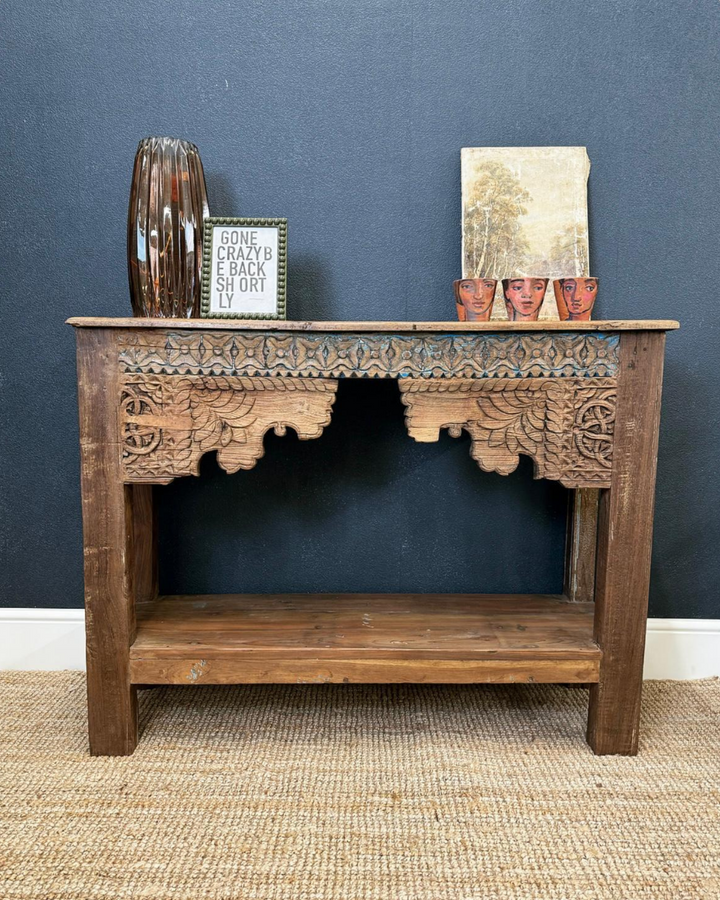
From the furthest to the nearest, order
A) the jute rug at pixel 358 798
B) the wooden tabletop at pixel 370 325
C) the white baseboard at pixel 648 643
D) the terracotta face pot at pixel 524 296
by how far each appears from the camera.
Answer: the white baseboard at pixel 648 643 < the terracotta face pot at pixel 524 296 < the wooden tabletop at pixel 370 325 < the jute rug at pixel 358 798

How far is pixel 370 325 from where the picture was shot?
136 centimetres

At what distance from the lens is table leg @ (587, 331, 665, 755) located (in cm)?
142

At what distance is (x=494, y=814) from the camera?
1278 mm

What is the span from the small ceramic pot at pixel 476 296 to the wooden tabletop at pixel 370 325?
0.45 ft

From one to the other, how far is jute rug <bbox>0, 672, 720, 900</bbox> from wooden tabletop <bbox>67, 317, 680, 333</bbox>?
34.5 inches

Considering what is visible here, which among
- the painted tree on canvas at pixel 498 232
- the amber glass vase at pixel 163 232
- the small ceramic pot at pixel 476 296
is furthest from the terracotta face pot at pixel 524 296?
the amber glass vase at pixel 163 232

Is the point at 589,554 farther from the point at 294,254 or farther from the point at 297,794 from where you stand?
the point at 294,254

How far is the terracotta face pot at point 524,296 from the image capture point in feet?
4.79

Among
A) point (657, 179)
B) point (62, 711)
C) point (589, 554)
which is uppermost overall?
point (657, 179)

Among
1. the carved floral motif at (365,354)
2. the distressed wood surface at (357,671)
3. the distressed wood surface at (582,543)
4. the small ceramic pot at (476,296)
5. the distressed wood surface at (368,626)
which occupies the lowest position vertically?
the distressed wood surface at (357,671)

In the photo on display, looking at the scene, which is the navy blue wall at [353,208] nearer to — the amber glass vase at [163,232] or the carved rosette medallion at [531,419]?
the amber glass vase at [163,232]

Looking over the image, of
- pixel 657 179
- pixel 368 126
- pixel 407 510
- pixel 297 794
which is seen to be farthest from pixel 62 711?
pixel 657 179

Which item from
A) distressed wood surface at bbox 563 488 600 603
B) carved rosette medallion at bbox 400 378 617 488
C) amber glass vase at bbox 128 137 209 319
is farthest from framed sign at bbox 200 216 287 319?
distressed wood surface at bbox 563 488 600 603

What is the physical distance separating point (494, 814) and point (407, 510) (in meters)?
0.78
